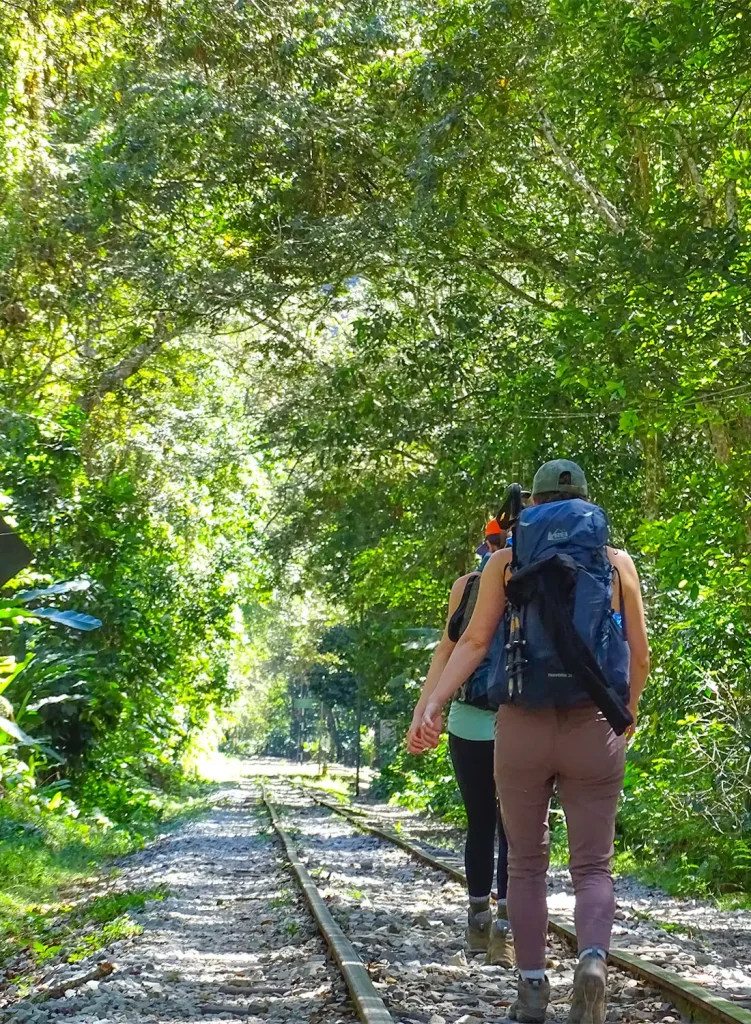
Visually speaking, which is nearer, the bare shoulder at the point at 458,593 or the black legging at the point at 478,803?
the bare shoulder at the point at 458,593

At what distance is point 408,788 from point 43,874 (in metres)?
18.2

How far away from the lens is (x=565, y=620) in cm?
420

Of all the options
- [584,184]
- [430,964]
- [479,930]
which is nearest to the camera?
[430,964]

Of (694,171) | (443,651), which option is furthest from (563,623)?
(694,171)

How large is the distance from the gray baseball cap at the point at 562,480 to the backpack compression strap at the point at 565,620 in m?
0.48

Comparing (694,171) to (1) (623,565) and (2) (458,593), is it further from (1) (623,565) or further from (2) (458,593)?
Result: (1) (623,565)

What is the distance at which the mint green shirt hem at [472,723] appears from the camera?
20.2 ft

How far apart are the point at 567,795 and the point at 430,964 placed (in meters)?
2.18

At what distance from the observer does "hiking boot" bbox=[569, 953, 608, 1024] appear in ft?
13.5

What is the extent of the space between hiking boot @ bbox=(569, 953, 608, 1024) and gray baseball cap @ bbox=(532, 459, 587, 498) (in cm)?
176

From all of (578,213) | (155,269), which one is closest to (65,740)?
(155,269)

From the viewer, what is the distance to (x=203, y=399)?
26344 mm

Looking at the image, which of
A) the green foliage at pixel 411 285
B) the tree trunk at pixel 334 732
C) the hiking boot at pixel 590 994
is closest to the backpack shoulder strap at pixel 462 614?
the hiking boot at pixel 590 994

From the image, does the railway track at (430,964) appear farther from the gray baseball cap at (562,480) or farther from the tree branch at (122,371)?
the tree branch at (122,371)
